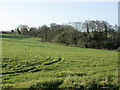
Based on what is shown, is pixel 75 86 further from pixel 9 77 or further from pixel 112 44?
pixel 112 44

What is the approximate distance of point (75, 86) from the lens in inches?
297

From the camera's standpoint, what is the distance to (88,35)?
176 ft

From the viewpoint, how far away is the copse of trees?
5169cm

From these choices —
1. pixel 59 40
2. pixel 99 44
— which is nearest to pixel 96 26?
pixel 99 44

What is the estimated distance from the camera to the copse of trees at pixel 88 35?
170 feet

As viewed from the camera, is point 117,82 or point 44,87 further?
point 117,82

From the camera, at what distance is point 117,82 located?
317 inches

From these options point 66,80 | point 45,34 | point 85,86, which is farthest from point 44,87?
point 45,34

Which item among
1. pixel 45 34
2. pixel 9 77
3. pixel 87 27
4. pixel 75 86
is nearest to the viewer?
pixel 75 86

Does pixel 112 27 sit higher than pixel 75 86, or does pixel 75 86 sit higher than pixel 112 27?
pixel 112 27

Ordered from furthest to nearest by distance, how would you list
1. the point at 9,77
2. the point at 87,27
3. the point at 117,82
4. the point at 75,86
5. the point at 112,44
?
the point at 87,27 < the point at 112,44 < the point at 9,77 < the point at 117,82 < the point at 75,86

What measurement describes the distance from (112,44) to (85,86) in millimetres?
47829

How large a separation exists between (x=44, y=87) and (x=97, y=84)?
9.55 feet

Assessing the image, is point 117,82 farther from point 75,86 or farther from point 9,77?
point 9,77
